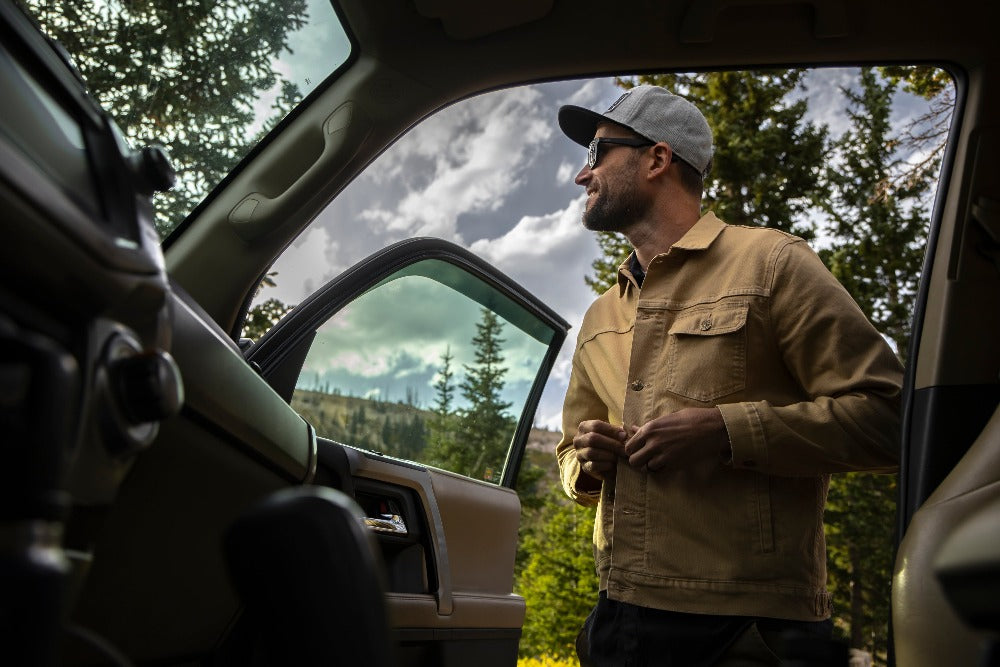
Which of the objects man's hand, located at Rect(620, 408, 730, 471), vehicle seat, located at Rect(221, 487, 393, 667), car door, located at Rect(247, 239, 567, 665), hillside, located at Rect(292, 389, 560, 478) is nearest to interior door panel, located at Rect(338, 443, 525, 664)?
car door, located at Rect(247, 239, 567, 665)

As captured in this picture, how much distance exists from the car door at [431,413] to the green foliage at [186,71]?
0.44m

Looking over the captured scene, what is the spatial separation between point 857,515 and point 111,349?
18200mm

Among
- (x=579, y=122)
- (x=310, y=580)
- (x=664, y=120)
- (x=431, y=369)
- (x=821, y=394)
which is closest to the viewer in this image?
(x=310, y=580)

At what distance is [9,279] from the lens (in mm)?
696

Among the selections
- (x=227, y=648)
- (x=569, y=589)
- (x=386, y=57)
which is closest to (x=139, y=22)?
(x=386, y=57)

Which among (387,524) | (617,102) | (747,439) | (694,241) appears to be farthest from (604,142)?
(387,524)

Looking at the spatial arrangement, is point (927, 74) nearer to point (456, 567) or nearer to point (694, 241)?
point (694, 241)

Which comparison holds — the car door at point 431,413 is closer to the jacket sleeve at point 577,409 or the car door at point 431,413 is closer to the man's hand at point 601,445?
the jacket sleeve at point 577,409

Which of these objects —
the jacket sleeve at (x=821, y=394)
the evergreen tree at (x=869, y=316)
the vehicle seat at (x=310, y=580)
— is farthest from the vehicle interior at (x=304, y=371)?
the evergreen tree at (x=869, y=316)

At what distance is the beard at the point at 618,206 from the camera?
9.04 feet

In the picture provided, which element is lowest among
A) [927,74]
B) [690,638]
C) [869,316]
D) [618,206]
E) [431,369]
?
[690,638]

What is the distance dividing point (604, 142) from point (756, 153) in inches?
614

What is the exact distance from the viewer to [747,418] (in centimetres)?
212

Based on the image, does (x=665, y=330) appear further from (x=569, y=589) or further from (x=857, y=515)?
(x=857, y=515)
